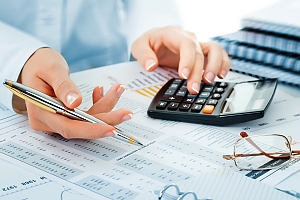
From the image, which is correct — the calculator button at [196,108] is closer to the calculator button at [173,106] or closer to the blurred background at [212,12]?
the calculator button at [173,106]

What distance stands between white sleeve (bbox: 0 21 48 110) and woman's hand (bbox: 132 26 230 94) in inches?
7.6

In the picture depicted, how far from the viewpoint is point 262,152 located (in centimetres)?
58

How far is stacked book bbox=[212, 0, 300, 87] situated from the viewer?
0.81 meters

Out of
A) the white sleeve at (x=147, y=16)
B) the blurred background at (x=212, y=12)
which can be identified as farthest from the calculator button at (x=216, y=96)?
the blurred background at (x=212, y=12)

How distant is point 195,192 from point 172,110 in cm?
20

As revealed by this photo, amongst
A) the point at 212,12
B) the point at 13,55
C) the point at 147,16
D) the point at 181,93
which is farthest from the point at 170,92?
the point at 212,12

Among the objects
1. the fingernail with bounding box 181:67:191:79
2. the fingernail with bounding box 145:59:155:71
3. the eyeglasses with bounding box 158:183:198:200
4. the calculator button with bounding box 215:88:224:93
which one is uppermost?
the fingernail with bounding box 181:67:191:79

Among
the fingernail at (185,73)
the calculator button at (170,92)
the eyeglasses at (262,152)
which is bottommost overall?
the eyeglasses at (262,152)

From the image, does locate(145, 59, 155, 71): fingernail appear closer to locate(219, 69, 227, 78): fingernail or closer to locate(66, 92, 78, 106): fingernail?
locate(219, 69, 227, 78): fingernail

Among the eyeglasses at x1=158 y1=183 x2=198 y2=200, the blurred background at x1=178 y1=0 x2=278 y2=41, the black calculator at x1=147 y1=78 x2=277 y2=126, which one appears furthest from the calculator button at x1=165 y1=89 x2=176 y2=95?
the blurred background at x1=178 y1=0 x2=278 y2=41

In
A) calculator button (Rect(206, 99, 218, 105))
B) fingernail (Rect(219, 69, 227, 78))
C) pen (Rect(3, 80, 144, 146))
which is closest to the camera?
pen (Rect(3, 80, 144, 146))

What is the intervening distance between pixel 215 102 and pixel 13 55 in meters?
0.29

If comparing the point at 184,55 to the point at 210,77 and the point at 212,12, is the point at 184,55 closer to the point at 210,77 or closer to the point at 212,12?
the point at 210,77

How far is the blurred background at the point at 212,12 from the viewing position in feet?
4.52
